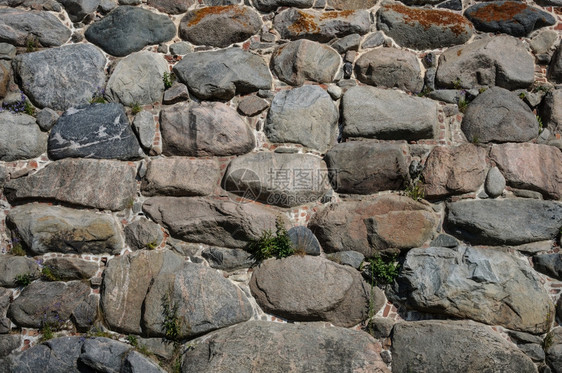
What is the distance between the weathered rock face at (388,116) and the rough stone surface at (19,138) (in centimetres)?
267

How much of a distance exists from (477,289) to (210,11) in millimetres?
3383

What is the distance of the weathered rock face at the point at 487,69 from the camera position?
490 centimetres

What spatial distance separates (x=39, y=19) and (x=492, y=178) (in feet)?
14.1

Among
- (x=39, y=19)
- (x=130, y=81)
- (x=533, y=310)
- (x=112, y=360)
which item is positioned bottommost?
(x=112, y=360)

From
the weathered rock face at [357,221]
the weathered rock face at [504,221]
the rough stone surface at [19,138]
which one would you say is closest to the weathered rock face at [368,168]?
the weathered rock face at [357,221]

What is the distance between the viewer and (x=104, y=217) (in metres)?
4.50

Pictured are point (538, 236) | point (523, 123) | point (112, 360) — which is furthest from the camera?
point (523, 123)

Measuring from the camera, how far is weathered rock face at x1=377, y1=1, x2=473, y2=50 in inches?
198

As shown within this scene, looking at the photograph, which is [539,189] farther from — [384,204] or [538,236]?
[384,204]

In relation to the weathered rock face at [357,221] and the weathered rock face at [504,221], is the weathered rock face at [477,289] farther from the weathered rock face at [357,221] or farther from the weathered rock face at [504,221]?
→ the weathered rock face at [357,221]

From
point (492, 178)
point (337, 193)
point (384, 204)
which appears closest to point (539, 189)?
point (492, 178)

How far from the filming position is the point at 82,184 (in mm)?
4566

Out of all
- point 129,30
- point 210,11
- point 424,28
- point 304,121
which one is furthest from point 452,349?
point 129,30

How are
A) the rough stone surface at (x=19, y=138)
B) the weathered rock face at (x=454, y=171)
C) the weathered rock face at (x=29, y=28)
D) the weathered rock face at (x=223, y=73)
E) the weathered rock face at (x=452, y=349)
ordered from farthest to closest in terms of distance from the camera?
1. the weathered rock face at (x=29, y=28)
2. the weathered rock face at (x=223, y=73)
3. the rough stone surface at (x=19, y=138)
4. the weathered rock face at (x=454, y=171)
5. the weathered rock face at (x=452, y=349)
